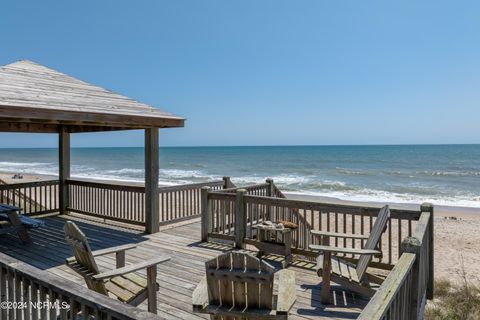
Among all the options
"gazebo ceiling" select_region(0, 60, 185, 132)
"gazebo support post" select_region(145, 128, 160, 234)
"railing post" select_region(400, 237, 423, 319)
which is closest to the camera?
"railing post" select_region(400, 237, 423, 319)

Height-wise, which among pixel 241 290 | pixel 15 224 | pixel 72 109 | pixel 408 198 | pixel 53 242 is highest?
pixel 72 109

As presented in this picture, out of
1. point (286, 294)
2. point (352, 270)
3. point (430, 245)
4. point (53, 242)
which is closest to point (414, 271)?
point (286, 294)

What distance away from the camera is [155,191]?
6.64 metres

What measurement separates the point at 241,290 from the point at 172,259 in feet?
9.92

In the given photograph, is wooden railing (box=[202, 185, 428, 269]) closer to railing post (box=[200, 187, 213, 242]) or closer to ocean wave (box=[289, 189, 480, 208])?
railing post (box=[200, 187, 213, 242])

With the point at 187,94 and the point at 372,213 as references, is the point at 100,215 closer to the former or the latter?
the point at 372,213

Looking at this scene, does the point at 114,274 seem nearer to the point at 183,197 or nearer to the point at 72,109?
the point at 72,109

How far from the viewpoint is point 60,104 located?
5.14 metres

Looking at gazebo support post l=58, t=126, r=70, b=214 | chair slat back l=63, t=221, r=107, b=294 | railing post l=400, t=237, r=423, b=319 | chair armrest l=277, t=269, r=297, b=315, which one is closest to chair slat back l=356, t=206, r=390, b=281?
railing post l=400, t=237, r=423, b=319

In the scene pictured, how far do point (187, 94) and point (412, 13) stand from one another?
72.6 feet

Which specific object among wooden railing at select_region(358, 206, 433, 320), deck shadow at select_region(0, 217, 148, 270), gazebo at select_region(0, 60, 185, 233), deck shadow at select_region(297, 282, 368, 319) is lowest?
deck shadow at select_region(0, 217, 148, 270)

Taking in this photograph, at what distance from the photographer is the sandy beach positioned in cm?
775

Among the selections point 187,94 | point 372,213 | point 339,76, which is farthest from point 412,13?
point 187,94

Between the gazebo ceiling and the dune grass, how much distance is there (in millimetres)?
5493
